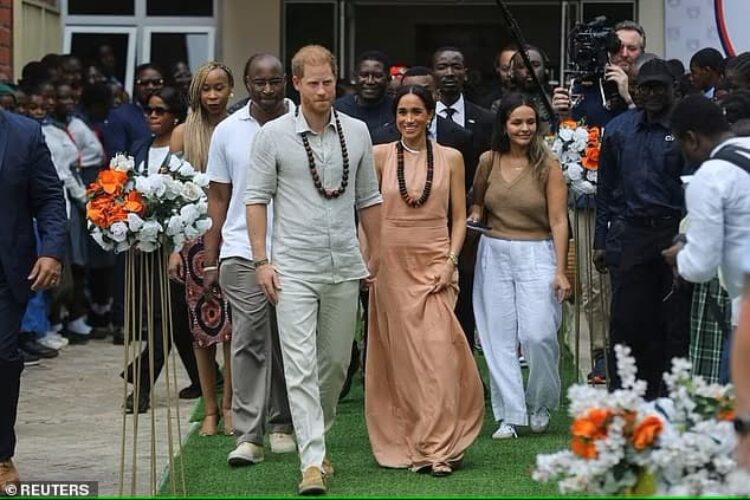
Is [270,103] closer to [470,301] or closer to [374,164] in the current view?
[374,164]

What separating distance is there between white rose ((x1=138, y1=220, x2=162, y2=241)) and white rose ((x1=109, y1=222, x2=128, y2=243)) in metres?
0.08

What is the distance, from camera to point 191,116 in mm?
10180

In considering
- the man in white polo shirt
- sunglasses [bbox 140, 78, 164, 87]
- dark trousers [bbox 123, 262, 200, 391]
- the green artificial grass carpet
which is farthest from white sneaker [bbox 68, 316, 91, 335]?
the man in white polo shirt

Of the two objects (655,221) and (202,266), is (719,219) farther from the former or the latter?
(202,266)

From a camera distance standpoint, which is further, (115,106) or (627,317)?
(115,106)

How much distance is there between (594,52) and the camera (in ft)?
36.8

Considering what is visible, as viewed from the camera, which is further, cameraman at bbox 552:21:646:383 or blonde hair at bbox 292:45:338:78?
cameraman at bbox 552:21:646:383

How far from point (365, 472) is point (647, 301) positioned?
1892 mm

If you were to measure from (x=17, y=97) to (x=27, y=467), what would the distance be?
4.85 m

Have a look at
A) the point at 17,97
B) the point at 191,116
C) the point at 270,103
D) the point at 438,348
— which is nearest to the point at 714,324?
the point at 438,348

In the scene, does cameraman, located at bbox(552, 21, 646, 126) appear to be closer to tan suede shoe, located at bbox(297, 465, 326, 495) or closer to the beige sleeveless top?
the beige sleeveless top

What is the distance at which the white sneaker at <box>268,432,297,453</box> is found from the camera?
945cm

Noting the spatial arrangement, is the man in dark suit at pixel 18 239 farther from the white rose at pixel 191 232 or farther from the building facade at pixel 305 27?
the building facade at pixel 305 27

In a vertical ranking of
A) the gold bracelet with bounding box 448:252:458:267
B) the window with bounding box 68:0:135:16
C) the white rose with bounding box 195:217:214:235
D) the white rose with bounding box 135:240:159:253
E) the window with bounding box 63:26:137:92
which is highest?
the window with bounding box 68:0:135:16
